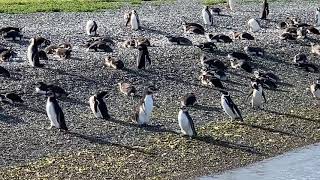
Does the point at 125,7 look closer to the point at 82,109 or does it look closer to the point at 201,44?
the point at 201,44

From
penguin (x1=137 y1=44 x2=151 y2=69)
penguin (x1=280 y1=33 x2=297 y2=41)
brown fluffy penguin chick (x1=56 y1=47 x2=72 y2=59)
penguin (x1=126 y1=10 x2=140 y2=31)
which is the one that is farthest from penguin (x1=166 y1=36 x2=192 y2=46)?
brown fluffy penguin chick (x1=56 y1=47 x2=72 y2=59)

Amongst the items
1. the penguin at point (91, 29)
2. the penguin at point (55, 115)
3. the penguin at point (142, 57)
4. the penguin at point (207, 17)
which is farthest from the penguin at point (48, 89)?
the penguin at point (207, 17)

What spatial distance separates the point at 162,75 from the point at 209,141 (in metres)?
5.18

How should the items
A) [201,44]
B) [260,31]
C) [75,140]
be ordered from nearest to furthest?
[75,140], [201,44], [260,31]

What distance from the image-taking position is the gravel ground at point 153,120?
15.9 meters

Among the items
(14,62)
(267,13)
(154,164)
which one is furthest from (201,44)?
(154,164)

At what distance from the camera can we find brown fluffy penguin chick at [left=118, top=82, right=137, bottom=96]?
798 inches

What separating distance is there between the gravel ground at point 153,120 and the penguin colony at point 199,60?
202mm

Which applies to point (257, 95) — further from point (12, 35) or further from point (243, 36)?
point (12, 35)

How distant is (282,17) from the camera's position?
3209 cm

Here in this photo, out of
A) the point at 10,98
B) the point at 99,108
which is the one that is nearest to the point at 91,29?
the point at 10,98

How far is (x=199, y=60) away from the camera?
24.0 metres

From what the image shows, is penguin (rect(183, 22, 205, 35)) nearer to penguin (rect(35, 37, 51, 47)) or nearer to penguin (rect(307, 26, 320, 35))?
penguin (rect(307, 26, 320, 35))

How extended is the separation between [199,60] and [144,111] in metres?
6.22
